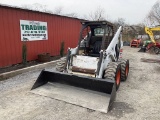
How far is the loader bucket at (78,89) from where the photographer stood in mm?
4719

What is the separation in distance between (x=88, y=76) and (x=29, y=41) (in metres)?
5.21

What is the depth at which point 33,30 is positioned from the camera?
974cm

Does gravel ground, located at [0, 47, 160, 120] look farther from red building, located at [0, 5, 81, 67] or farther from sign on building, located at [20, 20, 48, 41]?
sign on building, located at [20, 20, 48, 41]

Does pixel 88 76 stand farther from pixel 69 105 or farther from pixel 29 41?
pixel 29 41

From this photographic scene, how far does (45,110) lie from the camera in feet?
14.9

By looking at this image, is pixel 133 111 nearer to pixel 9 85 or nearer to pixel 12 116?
pixel 12 116

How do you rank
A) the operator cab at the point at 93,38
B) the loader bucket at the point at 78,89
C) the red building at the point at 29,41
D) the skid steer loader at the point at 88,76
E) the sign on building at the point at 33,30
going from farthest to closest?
the sign on building at the point at 33,30 → the red building at the point at 29,41 → the operator cab at the point at 93,38 → the skid steer loader at the point at 88,76 → the loader bucket at the point at 78,89

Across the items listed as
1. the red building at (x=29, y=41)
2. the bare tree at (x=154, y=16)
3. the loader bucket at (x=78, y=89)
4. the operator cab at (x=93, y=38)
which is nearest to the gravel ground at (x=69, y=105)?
the loader bucket at (x=78, y=89)

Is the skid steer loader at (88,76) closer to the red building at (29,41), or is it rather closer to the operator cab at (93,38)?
the operator cab at (93,38)

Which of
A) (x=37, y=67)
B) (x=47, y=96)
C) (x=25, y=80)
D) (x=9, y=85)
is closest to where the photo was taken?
(x=47, y=96)

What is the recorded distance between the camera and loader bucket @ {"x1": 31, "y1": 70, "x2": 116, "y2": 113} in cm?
472

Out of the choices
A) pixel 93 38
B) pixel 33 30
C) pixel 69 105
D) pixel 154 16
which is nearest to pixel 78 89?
pixel 69 105

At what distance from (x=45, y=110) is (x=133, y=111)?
86.3 inches

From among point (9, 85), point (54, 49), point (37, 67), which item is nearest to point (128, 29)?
point (54, 49)
